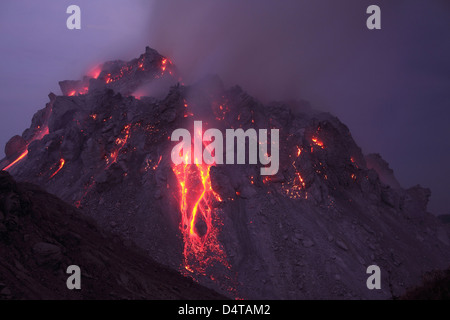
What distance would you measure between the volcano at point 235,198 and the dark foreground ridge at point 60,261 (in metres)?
7.73

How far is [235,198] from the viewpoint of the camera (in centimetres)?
4506

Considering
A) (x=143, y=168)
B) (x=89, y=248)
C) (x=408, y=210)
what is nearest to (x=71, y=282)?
(x=89, y=248)

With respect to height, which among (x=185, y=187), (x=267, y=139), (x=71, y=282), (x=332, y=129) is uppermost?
(x=332, y=129)

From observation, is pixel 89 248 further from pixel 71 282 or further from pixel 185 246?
pixel 185 246

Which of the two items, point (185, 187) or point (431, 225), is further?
point (431, 225)

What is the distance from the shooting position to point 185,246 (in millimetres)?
38156

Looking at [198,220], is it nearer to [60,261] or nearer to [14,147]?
[60,261]

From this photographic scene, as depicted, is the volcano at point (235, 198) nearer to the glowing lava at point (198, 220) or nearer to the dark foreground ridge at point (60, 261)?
the glowing lava at point (198, 220)

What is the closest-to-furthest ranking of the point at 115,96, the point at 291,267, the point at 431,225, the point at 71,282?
the point at 71,282, the point at 291,267, the point at 115,96, the point at 431,225

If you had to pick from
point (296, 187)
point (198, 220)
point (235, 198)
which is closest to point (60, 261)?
point (198, 220)

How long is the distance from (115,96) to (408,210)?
5988 cm

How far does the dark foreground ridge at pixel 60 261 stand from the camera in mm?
19922

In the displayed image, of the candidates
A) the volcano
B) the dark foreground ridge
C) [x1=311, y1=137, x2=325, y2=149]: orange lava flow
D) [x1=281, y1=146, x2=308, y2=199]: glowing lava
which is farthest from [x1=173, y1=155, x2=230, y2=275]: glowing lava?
[x1=311, y1=137, x2=325, y2=149]: orange lava flow

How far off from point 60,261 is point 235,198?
26423 millimetres
